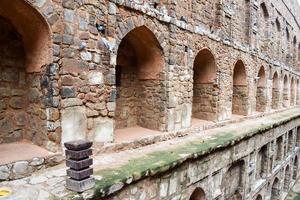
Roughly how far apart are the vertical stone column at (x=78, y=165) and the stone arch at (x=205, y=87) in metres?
5.56

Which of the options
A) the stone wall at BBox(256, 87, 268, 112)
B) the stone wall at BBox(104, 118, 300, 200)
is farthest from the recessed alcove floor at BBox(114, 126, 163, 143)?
the stone wall at BBox(256, 87, 268, 112)

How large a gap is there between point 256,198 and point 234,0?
6.34m

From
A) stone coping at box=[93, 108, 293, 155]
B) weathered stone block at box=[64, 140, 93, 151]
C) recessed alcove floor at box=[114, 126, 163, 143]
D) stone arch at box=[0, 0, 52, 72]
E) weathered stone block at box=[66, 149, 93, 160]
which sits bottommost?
stone coping at box=[93, 108, 293, 155]

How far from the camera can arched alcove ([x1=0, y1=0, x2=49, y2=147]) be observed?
4.03 meters

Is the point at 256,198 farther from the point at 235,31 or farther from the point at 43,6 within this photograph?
the point at 43,6

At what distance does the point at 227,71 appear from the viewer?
8883 millimetres

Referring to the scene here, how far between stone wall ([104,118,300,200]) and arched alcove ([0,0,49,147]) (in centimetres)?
174

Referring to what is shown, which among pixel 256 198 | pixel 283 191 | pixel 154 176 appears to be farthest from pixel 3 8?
pixel 283 191

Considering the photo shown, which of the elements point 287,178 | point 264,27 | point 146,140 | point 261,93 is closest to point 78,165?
point 146,140

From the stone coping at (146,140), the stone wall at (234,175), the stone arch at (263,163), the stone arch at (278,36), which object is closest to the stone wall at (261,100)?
the stone wall at (234,175)

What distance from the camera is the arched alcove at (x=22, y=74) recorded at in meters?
4.03

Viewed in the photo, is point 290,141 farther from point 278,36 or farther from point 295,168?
point 278,36

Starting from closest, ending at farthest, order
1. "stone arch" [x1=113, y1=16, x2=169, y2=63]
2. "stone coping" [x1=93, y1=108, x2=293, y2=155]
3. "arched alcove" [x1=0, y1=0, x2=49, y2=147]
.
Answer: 1. "arched alcove" [x1=0, y1=0, x2=49, y2=147]
2. "stone coping" [x1=93, y1=108, x2=293, y2=155]
3. "stone arch" [x1=113, y1=16, x2=169, y2=63]

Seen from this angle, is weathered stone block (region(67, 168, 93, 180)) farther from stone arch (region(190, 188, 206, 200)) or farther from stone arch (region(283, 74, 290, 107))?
stone arch (region(283, 74, 290, 107))
